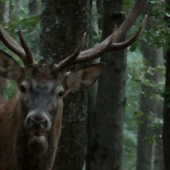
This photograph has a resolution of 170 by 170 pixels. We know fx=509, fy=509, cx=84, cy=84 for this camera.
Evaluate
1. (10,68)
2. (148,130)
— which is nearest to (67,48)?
(10,68)

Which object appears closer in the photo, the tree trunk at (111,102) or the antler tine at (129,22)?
the antler tine at (129,22)

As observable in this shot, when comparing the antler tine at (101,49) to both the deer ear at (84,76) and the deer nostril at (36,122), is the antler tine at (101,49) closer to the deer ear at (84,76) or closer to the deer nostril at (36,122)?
the deer ear at (84,76)

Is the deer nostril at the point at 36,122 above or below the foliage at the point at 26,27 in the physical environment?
below

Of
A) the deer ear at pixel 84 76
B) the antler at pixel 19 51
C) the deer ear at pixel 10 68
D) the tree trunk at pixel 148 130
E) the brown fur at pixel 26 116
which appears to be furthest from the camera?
the tree trunk at pixel 148 130

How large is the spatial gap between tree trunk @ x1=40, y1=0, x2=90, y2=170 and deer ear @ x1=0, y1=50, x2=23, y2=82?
0.85 meters

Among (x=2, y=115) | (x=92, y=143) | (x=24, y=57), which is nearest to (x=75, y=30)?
(x=24, y=57)

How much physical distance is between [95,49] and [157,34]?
6.27ft

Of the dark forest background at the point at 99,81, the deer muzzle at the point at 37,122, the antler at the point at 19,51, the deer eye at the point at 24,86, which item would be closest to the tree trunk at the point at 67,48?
the dark forest background at the point at 99,81

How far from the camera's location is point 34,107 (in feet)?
19.8

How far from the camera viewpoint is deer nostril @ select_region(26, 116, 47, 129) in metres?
5.84

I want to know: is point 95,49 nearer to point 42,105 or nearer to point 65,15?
point 65,15

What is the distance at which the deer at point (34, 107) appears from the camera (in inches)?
241

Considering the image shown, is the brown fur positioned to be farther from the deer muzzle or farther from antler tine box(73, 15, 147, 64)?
antler tine box(73, 15, 147, 64)

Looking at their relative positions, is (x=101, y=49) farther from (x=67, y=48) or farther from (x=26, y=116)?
(x=26, y=116)
